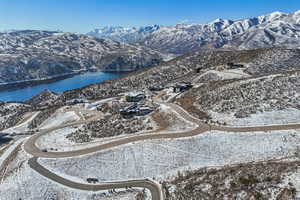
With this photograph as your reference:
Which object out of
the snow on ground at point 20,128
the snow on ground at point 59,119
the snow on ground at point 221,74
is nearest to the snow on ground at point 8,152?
the snow on ground at point 59,119

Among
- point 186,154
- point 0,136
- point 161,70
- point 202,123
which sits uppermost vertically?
point 161,70

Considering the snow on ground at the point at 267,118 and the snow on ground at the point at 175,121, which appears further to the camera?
the snow on ground at the point at 175,121

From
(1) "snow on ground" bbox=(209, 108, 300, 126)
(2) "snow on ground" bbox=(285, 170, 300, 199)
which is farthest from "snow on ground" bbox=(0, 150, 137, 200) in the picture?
(1) "snow on ground" bbox=(209, 108, 300, 126)

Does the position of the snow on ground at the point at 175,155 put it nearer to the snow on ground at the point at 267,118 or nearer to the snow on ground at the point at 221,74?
the snow on ground at the point at 267,118

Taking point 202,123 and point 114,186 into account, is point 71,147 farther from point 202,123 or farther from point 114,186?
point 202,123

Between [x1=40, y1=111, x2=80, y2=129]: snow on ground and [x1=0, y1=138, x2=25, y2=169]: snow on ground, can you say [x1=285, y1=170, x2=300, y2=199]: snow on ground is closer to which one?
[x1=0, y1=138, x2=25, y2=169]: snow on ground

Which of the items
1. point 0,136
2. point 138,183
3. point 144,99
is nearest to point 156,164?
point 138,183
